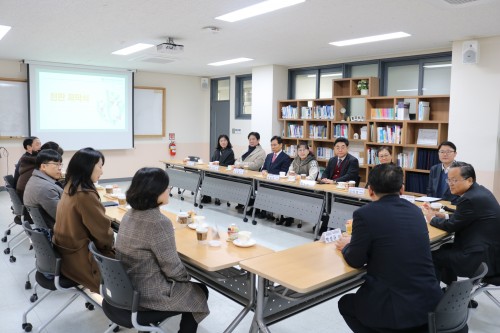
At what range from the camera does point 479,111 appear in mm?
5590

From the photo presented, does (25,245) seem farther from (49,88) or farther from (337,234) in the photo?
(49,88)

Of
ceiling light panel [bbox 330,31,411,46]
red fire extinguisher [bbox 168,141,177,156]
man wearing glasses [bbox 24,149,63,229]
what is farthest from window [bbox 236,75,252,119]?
man wearing glasses [bbox 24,149,63,229]

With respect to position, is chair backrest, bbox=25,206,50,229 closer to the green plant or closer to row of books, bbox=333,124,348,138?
row of books, bbox=333,124,348,138

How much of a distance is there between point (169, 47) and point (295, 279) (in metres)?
4.65

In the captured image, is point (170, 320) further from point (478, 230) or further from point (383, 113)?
point (383, 113)

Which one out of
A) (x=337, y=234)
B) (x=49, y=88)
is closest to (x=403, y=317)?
(x=337, y=234)

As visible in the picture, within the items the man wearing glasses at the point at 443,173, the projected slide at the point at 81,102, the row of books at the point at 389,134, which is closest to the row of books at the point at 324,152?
the row of books at the point at 389,134

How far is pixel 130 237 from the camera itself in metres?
2.07

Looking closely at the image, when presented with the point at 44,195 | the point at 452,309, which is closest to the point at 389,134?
the point at 452,309

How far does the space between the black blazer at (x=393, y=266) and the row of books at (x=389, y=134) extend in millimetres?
4855

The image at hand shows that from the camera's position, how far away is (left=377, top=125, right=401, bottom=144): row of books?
21.6 feet

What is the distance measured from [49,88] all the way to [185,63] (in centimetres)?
292

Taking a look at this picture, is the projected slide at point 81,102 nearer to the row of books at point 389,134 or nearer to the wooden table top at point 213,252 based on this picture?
the row of books at point 389,134

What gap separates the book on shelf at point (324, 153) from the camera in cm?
789
